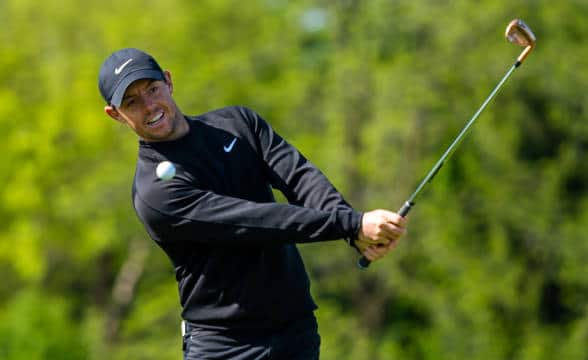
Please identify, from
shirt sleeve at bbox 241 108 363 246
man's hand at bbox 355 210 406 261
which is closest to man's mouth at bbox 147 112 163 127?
shirt sleeve at bbox 241 108 363 246

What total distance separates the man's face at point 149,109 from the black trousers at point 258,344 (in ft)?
2.82

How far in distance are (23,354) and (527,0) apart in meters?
15.2

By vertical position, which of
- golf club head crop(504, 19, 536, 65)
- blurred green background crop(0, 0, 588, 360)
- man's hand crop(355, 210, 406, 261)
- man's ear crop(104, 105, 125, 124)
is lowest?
blurred green background crop(0, 0, 588, 360)

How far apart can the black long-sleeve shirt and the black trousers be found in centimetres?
4

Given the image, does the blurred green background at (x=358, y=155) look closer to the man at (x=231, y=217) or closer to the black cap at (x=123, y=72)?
the man at (x=231, y=217)

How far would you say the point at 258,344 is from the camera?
4438 mm

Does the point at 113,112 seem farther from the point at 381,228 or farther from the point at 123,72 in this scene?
the point at 381,228

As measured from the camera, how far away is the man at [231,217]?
13.5ft

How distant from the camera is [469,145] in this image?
28938 mm

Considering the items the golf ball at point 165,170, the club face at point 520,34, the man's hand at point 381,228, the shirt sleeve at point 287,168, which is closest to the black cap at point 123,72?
the golf ball at point 165,170

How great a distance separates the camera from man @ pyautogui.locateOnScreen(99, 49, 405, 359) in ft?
13.5

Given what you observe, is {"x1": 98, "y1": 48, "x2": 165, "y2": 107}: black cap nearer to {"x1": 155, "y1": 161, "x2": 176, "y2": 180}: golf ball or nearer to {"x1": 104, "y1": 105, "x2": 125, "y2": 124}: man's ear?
{"x1": 104, "y1": 105, "x2": 125, "y2": 124}: man's ear

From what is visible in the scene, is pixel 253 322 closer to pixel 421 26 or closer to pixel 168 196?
pixel 168 196

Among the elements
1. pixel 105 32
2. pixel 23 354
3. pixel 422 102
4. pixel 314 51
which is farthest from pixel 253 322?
pixel 314 51
